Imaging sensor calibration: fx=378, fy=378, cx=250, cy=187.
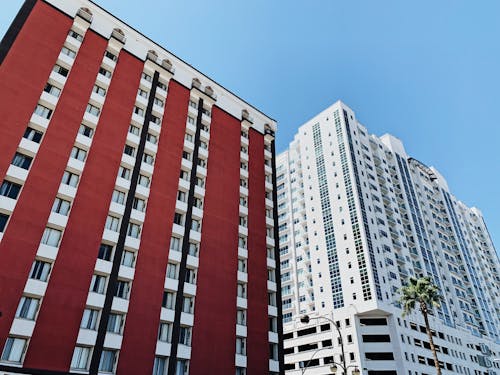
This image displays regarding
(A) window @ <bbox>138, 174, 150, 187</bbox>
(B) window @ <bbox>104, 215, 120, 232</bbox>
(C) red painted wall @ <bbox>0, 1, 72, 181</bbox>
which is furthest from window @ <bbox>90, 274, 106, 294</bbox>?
(C) red painted wall @ <bbox>0, 1, 72, 181</bbox>

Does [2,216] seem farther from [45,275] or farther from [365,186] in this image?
[365,186]

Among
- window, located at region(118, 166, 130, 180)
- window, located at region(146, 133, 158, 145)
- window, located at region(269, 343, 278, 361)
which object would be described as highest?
window, located at region(146, 133, 158, 145)

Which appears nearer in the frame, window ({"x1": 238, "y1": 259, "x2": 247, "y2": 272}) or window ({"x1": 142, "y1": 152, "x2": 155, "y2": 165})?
window ({"x1": 142, "y1": 152, "x2": 155, "y2": 165})

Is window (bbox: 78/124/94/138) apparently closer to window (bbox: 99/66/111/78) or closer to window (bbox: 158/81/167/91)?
window (bbox: 99/66/111/78)

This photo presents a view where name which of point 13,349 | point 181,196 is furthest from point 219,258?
point 13,349

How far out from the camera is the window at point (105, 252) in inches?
1362

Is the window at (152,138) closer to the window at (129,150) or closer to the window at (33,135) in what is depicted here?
the window at (129,150)

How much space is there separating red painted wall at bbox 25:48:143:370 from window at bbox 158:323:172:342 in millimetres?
7717

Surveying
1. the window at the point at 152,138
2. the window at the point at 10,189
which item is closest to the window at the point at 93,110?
the window at the point at 152,138

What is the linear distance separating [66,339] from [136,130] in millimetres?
23570

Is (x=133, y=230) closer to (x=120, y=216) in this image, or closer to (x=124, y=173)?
(x=120, y=216)

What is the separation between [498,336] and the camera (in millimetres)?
107000

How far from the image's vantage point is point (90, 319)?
31547mm

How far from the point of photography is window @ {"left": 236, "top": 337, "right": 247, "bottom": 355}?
3921cm
